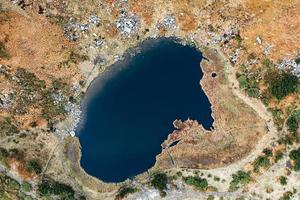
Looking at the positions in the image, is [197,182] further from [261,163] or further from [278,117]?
[278,117]

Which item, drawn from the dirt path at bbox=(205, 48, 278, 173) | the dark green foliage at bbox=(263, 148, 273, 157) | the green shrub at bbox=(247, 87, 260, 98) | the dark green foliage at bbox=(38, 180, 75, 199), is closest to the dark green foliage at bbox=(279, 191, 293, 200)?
the dark green foliage at bbox=(263, 148, 273, 157)

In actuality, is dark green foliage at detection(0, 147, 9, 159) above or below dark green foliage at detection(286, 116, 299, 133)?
Answer: below

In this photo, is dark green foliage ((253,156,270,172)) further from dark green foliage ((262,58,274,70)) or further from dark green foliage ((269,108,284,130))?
dark green foliage ((262,58,274,70))

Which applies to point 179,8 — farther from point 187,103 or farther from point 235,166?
point 235,166

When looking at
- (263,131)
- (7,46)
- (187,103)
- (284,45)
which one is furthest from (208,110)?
(7,46)

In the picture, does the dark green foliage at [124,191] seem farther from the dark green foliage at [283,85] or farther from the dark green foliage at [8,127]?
the dark green foliage at [283,85]

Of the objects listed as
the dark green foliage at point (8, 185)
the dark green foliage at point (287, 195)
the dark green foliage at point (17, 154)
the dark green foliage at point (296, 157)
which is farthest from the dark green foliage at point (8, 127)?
the dark green foliage at point (296, 157)

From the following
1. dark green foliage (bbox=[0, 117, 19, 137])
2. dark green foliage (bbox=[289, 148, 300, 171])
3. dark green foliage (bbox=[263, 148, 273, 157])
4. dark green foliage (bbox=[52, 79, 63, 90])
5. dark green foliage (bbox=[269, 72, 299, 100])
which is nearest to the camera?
dark green foliage (bbox=[289, 148, 300, 171])
